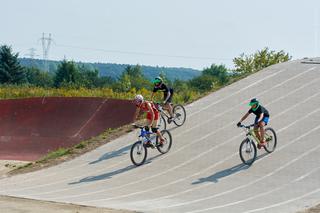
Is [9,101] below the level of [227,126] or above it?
above

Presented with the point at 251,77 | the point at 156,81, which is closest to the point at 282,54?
the point at 251,77

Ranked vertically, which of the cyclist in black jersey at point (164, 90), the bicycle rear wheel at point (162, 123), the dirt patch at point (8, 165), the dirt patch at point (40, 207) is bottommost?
the dirt patch at point (40, 207)

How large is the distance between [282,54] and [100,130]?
135 ft

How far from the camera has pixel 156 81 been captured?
20.5m

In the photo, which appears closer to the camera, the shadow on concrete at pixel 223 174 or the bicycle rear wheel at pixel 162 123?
the shadow on concrete at pixel 223 174

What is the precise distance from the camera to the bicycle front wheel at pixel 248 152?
17344 millimetres

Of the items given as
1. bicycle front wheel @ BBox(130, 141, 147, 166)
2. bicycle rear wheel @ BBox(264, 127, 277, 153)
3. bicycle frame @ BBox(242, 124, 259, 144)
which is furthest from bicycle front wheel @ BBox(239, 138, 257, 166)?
bicycle front wheel @ BBox(130, 141, 147, 166)

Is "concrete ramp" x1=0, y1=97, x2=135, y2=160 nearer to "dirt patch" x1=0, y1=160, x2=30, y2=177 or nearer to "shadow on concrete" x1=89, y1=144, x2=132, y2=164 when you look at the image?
"dirt patch" x1=0, y1=160, x2=30, y2=177

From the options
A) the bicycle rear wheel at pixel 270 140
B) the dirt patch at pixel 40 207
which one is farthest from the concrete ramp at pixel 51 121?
the dirt patch at pixel 40 207

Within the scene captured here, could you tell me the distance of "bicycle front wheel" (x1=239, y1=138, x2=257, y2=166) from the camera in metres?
17.3

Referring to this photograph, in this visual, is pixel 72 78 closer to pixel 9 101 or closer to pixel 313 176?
pixel 9 101

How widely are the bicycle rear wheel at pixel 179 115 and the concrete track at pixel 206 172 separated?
0.30 m

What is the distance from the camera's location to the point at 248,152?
685 inches

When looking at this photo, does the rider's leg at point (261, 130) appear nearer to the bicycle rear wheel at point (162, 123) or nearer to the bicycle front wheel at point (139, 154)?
the bicycle front wheel at point (139, 154)
